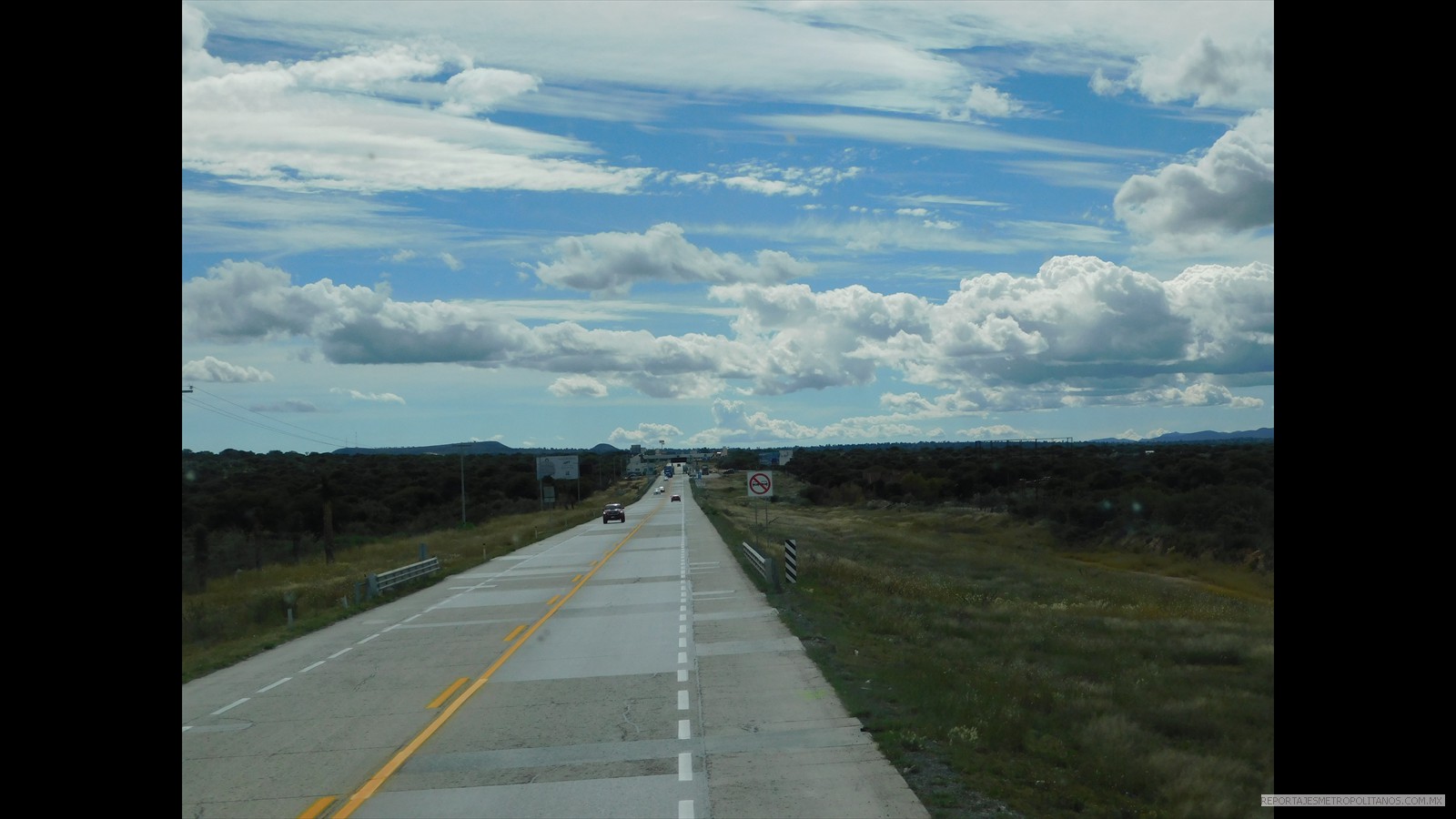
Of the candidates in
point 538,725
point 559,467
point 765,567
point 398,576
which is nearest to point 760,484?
point 765,567

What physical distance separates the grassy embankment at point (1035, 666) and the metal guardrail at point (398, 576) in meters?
0.63

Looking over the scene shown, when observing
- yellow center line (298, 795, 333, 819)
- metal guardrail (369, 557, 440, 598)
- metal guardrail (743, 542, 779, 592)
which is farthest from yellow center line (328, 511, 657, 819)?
metal guardrail (369, 557, 440, 598)

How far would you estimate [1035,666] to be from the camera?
680 inches

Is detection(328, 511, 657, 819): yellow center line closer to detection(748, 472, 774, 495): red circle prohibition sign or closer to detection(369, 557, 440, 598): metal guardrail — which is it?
detection(369, 557, 440, 598): metal guardrail

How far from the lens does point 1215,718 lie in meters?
13.0

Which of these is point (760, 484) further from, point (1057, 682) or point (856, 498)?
point (856, 498)

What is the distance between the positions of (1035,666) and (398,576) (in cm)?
2357

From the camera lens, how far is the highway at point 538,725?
996 centimetres

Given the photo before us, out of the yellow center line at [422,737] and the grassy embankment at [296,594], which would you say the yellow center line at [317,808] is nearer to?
the yellow center line at [422,737]

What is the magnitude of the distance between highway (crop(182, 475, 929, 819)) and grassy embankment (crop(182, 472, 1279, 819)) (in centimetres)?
74

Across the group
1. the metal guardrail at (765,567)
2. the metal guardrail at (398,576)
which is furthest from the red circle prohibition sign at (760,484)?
the metal guardrail at (398,576)

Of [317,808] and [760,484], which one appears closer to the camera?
[317,808]

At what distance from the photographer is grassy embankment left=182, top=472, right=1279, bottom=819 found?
32.7 ft
